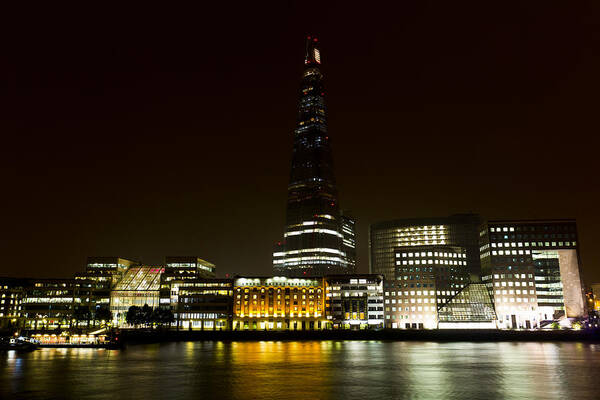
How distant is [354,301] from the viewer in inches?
7402

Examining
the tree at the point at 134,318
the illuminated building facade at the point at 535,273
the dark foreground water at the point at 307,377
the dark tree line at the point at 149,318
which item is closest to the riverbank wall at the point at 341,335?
the dark tree line at the point at 149,318

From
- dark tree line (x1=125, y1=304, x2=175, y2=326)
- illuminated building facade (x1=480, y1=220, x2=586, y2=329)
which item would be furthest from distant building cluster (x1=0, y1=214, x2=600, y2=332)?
dark tree line (x1=125, y1=304, x2=175, y2=326)

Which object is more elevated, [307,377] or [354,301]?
[354,301]

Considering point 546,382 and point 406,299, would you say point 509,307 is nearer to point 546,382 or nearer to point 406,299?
point 406,299

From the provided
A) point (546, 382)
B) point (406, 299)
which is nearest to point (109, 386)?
point (546, 382)

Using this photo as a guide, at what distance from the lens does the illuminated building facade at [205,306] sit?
188 m

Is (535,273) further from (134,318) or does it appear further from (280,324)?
(134,318)

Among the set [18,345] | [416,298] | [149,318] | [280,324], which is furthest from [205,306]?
[416,298]

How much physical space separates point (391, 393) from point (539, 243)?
15419 centimetres

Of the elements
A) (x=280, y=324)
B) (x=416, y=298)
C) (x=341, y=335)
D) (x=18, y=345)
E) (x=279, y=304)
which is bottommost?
(x=341, y=335)

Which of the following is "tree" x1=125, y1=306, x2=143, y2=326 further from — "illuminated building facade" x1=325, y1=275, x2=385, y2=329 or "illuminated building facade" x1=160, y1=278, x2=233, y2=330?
"illuminated building facade" x1=325, y1=275, x2=385, y2=329

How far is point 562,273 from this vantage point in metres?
188

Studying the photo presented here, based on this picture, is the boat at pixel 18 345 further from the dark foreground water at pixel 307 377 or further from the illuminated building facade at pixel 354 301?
the illuminated building facade at pixel 354 301

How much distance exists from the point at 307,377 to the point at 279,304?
12489 centimetres
